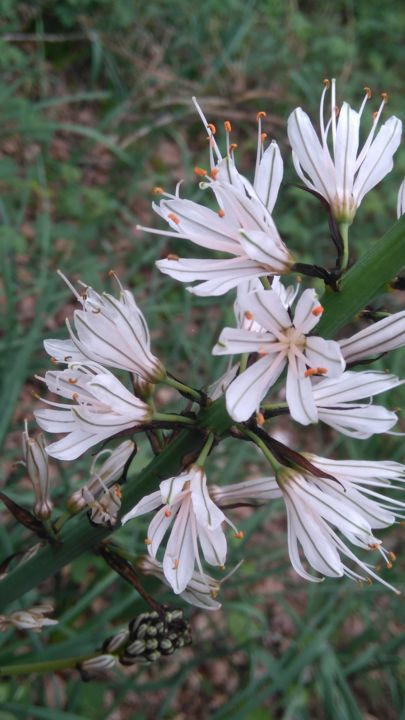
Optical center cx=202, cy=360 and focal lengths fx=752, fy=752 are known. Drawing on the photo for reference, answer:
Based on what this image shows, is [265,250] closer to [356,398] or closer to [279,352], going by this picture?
[279,352]

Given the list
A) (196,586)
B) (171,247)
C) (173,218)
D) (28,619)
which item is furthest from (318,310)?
(171,247)

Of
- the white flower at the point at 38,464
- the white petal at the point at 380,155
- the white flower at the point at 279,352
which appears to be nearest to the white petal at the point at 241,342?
the white flower at the point at 279,352

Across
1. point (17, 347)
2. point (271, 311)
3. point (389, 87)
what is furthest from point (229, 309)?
point (389, 87)

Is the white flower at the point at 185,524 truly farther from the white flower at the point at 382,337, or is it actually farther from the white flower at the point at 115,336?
the white flower at the point at 382,337

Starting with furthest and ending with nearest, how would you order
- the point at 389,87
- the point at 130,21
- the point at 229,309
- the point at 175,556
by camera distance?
the point at 389,87
the point at 130,21
the point at 229,309
the point at 175,556

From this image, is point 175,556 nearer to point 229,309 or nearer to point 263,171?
point 263,171

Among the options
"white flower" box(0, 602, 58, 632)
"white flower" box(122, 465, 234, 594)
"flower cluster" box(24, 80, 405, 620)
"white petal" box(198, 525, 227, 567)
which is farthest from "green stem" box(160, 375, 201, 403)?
"white flower" box(0, 602, 58, 632)
